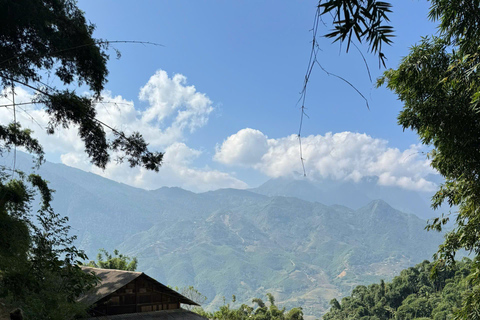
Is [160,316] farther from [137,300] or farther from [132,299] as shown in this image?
[132,299]

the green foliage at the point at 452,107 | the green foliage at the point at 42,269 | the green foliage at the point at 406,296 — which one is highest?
the green foliage at the point at 452,107

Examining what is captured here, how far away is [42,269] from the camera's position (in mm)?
5430

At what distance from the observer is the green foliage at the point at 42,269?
5039mm

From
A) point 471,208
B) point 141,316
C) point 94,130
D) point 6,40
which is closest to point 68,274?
point 94,130

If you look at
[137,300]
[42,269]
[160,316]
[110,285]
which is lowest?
[160,316]

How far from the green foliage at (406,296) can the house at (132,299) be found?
113ft

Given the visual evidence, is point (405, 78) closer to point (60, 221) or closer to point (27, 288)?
point (60, 221)

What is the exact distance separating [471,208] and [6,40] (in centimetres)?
961

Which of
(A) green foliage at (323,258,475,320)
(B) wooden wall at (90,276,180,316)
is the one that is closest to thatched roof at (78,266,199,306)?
(B) wooden wall at (90,276,180,316)

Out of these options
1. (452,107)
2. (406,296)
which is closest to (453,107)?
(452,107)

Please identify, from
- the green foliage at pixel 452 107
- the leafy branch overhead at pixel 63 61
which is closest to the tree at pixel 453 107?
the green foliage at pixel 452 107

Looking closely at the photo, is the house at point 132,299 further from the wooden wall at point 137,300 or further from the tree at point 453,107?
the tree at point 453,107

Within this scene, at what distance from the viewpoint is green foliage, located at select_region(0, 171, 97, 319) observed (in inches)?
198

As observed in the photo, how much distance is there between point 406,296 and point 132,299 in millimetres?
46552
